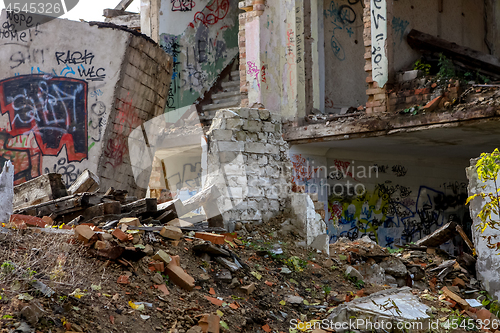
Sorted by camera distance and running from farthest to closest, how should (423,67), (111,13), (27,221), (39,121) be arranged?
(111,13) → (423,67) → (39,121) → (27,221)

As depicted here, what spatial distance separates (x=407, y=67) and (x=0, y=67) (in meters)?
8.19

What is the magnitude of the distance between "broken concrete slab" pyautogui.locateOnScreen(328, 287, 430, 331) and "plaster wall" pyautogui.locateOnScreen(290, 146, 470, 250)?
221 inches

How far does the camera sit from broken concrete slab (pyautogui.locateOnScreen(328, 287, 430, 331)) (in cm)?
455

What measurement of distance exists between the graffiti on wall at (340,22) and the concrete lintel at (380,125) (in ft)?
10.3

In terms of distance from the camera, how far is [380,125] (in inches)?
342

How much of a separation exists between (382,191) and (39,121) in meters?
8.42

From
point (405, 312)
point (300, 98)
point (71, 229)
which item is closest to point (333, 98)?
point (300, 98)

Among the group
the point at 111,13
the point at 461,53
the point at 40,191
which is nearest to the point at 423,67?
the point at 461,53

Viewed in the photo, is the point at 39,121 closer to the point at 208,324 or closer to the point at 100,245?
the point at 100,245

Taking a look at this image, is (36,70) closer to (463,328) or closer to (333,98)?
(333,98)

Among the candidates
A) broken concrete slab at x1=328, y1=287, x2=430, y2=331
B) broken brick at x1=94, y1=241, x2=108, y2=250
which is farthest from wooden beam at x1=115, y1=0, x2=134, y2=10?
broken concrete slab at x1=328, y1=287, x2=430, y2=331

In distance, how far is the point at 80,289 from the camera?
3590 millimetres

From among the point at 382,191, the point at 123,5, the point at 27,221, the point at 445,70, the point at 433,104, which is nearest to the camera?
the point at 27,221

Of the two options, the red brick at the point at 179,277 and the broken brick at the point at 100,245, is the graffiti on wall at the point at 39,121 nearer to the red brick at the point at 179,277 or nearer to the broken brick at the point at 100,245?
the broken brick at the point at 100,245
